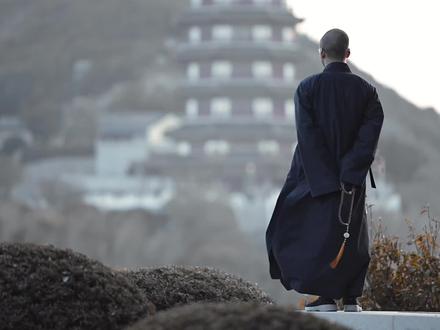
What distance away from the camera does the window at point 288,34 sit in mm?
79125

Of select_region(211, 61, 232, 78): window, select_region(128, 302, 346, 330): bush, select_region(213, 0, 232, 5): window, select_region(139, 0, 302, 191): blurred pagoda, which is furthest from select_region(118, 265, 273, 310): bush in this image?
select_region(213, 0, 232, 5): window

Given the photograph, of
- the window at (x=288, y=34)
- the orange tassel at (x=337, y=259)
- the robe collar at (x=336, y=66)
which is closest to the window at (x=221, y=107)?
the window at (x=288, y=34)

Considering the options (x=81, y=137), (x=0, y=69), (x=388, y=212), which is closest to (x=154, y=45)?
(x=0, y=69)

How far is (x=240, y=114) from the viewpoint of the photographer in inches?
3068

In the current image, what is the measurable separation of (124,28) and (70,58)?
8.58 meters

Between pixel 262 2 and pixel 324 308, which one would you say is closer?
pixel 324 308

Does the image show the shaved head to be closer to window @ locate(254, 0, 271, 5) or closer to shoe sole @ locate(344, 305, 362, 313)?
shoe sole @ locate(344, 305, 362, 313)

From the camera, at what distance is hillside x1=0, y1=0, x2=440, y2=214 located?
87.2 metres

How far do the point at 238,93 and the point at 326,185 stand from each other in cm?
7071

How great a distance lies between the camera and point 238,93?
77062 millimetres

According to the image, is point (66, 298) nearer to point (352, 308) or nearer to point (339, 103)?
point (352, 308)

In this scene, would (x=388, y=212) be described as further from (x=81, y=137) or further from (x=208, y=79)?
(x=81, y=137)

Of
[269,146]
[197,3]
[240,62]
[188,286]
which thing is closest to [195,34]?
[197,3]

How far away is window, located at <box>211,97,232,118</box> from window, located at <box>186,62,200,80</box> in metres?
1.73
